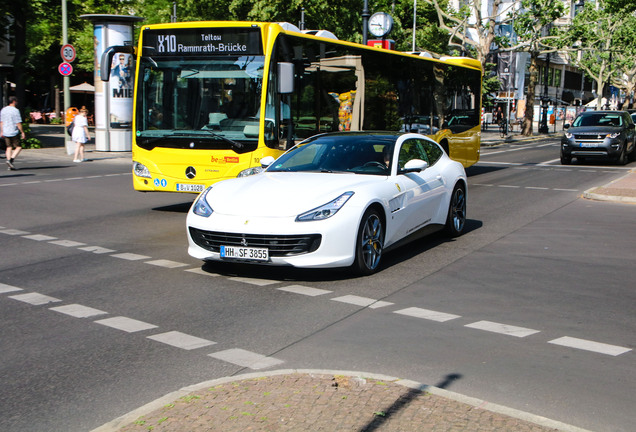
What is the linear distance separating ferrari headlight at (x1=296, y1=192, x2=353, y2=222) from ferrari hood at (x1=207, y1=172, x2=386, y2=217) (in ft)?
0.15

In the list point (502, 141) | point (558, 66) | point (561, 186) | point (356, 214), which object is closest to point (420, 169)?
point (356, 214)

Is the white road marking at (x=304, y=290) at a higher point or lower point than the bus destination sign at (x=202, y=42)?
lower

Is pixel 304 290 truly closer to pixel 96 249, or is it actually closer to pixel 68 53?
pixel 96 249

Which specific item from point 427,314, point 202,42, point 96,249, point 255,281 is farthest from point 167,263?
point 202,42

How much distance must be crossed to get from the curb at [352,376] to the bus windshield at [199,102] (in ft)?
25.4

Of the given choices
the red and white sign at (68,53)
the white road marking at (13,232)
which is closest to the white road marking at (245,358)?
the white road marking at (13,232)

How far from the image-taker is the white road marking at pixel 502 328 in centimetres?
Answer: 591

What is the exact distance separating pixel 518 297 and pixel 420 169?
2200mm

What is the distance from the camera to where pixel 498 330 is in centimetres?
598

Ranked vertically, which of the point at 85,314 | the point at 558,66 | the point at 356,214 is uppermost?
the point at 558,66

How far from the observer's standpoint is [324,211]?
758 cm

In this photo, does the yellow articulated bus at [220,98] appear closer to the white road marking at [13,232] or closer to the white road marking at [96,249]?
the white road marking at [13,232]

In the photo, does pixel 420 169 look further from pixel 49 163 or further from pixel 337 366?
pixel 49 163

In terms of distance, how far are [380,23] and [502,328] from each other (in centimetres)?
2446
